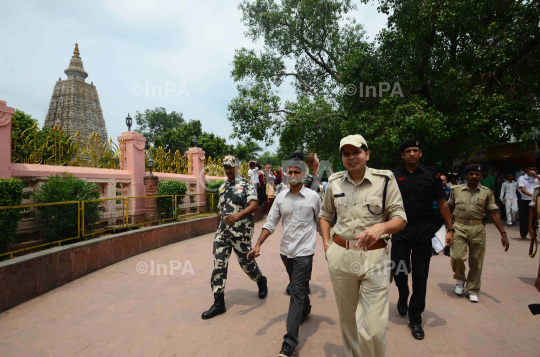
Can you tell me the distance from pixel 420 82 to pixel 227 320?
36.3 feet

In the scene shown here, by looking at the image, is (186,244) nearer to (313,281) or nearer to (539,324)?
(313,281)

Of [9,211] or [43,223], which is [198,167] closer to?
[43,223]

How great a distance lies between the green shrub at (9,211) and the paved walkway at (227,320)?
3.14ft

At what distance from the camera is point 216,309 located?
3.41m

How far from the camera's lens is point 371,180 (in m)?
2.18

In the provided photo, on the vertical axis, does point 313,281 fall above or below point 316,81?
below

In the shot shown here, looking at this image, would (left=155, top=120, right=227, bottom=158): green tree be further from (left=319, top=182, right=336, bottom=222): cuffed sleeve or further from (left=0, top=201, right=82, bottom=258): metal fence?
(left=319, top=182, right=336, bottom=222): cuffed sleeve

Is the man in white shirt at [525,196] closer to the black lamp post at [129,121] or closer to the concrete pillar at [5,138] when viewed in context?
the black lamp post at [129,121]

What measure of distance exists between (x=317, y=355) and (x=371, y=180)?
63.2 inches

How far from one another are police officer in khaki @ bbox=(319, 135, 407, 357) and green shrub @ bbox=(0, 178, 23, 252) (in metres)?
4.41

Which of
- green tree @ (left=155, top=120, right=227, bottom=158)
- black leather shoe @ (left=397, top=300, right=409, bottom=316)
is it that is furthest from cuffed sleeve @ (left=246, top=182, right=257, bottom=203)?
green tree @ (left=155, top=120, right=227, bottom=158)

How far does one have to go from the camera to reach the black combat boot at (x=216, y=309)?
3.34 meters

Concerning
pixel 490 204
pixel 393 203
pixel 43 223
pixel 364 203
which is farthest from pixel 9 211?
pixel 490 204

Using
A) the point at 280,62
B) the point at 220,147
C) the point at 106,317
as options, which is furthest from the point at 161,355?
the point at 220,147
